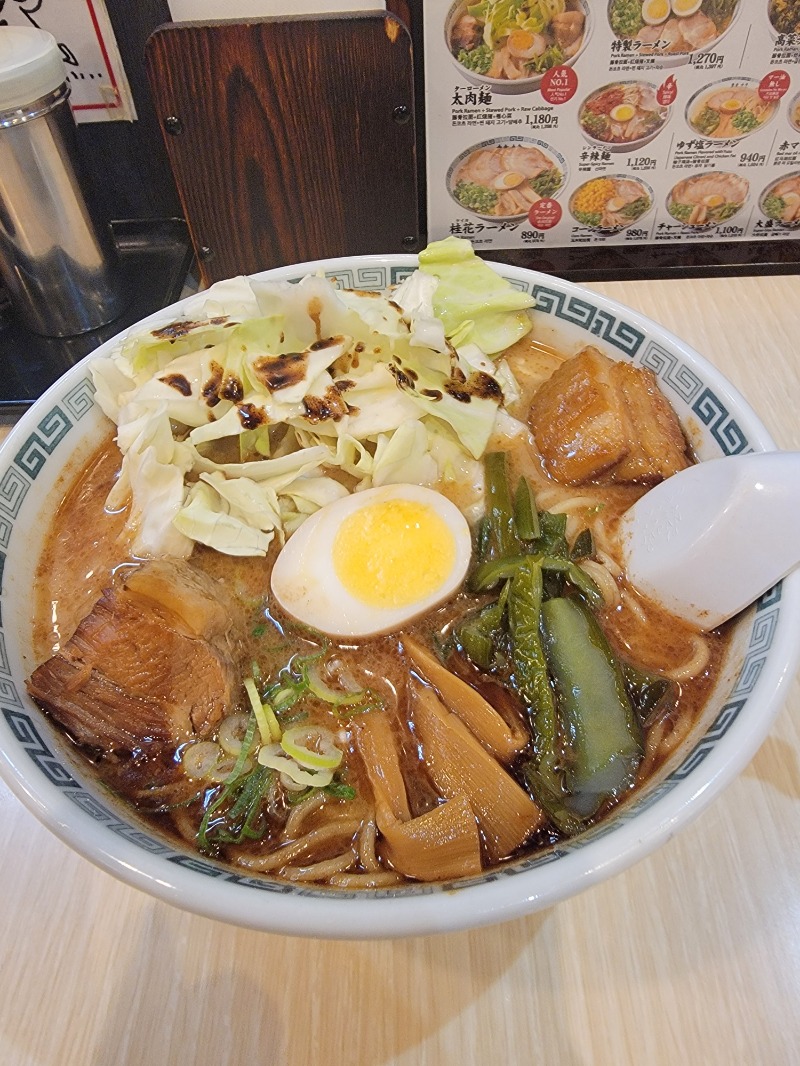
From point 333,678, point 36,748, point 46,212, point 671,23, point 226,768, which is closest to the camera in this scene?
point 36,748

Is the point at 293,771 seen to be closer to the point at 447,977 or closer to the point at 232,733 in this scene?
the point at 232,733

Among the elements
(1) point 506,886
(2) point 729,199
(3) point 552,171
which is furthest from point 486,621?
(2) point 729,199

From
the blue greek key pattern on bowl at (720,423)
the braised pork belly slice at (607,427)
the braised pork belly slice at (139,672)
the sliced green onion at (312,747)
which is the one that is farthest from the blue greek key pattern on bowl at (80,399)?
the blue greek key pattern on bowl at (720,423)

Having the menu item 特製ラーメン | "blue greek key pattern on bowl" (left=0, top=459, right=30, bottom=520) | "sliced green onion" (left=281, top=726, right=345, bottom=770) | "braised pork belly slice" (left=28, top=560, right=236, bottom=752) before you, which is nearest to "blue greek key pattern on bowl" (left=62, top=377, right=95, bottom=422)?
"blue greek key pattern on bowl" (left=0, top=459, right=30, bottom=520)

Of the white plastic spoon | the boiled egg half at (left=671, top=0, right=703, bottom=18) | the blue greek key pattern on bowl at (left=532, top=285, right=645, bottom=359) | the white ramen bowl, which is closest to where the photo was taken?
the white ramen bowl

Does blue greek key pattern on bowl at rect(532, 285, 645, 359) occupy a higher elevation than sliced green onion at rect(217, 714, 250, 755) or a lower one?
higher

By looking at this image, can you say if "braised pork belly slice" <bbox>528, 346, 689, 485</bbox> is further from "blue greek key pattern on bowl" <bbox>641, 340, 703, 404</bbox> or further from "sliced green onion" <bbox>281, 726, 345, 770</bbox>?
"sliced green onion" <bbox>281, 726, 345, 770</bbox>

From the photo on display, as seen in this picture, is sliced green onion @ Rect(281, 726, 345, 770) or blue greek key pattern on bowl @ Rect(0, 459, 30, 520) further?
blue greek key pattern on bowl @ Rect(0, 459, 30, 520)

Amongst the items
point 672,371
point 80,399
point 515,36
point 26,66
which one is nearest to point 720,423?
point 672,371
